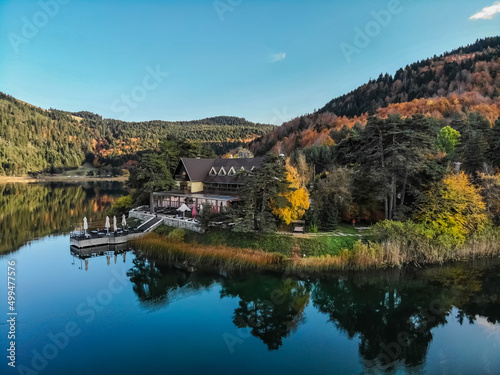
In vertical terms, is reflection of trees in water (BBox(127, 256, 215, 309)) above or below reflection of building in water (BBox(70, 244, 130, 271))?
below

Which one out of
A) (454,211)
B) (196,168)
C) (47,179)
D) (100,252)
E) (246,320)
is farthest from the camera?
(47,179)

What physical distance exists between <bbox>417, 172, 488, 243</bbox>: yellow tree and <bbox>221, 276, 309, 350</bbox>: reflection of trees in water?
13.7 metres

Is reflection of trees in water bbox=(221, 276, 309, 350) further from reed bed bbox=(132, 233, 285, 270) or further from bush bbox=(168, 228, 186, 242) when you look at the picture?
bush bbox=(168, 228, 186, 242)

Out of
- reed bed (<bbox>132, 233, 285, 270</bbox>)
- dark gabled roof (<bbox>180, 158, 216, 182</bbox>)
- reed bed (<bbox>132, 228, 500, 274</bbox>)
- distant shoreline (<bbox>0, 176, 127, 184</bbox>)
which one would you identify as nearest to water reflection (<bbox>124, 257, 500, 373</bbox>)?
reed bed (<bbox>132, 228, 500, 274</bbox>)

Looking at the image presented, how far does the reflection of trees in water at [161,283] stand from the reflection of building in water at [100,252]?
3804mm

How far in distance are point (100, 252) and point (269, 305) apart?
753 inches

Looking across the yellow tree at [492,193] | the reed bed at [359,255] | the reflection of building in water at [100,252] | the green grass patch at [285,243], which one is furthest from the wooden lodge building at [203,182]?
the yellow tree at [492,193]

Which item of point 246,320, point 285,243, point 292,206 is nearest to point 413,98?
point 292,206

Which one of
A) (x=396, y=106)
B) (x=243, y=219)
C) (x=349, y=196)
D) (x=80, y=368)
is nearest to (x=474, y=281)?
(x=349, y=196)

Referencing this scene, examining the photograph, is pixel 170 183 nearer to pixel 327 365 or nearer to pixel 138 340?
pixel 138 340

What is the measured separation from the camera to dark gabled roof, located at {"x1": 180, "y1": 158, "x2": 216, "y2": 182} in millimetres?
41625

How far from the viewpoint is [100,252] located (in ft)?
100

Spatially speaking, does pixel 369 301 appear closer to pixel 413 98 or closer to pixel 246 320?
pixel 246 320

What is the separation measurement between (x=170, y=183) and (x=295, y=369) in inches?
1252
